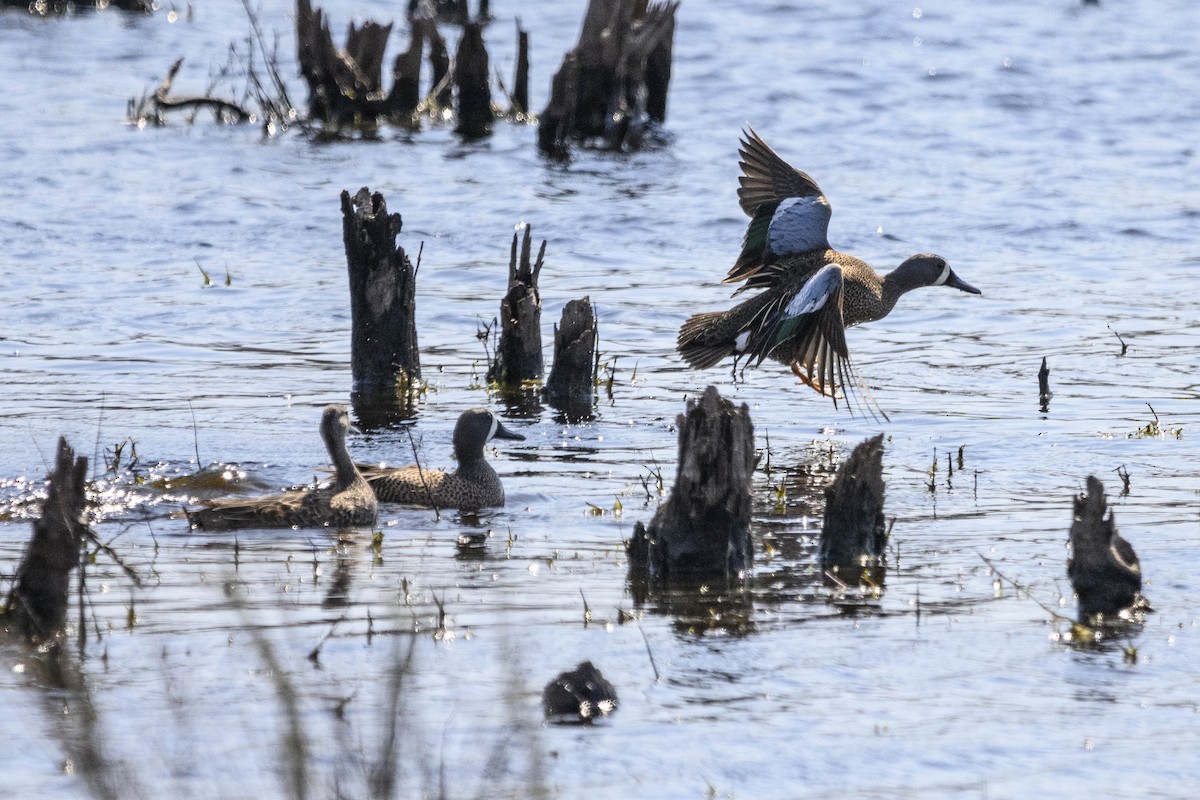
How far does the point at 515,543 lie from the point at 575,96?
1225 cm

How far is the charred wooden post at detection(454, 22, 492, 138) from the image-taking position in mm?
18938

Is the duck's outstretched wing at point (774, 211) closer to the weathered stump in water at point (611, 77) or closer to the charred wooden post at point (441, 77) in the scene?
the weathered stump in water at point (611, 77)

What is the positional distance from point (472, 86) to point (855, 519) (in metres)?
13.6

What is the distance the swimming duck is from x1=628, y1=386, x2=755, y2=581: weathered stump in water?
2.49 meters

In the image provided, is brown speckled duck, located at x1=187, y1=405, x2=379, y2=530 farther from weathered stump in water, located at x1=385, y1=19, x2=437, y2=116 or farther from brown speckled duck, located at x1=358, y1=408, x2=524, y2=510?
weathered stump in water, located at x1=385, y1=19, x2=437, y2=116

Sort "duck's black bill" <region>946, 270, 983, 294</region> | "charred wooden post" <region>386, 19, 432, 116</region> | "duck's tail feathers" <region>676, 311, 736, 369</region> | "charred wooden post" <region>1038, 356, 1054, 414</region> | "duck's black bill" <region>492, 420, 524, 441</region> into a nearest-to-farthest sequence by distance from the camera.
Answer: "duck's black bill" <region>492, 420, 524, 441</region>
"duck's tail feathers" <region>676, 311, 736, 369</region>
"charred wooden post" <region>1038, 356, 1054, 414</region>
"duck's black bill" <region>946, 270, 983, 294</region>
"charred wooden post" <region>386, 19, 432, 116</region>

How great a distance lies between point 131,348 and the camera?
11.0 m

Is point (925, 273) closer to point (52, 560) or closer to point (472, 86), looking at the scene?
point (52, 560)

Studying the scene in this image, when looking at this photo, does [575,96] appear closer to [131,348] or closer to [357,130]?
[357,130]

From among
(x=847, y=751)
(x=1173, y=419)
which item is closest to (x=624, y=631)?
(x=847, y=751)

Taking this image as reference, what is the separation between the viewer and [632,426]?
923cm

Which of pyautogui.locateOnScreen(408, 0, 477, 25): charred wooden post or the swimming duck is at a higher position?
pyautogui.locateOnScreen(408, 0, 477, 25): charred wooden post

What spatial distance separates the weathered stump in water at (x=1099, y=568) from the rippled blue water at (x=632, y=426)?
14cm

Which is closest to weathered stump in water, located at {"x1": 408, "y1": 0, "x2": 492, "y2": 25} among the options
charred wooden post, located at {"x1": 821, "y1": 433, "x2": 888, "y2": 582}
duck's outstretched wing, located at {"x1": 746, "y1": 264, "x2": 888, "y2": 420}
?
duck's outstretched wing, located at {"x1": 746, "y1": 264, "x2": 888, "y2": 420}
